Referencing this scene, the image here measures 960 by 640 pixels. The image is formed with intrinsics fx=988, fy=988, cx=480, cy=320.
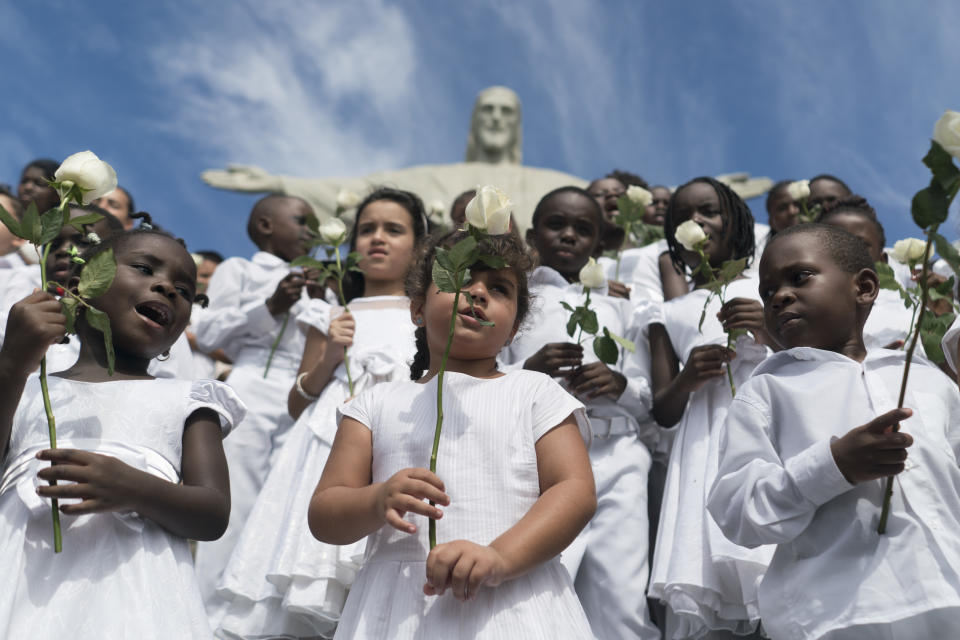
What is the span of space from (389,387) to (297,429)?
1558 mm

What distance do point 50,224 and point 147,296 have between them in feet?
1.58

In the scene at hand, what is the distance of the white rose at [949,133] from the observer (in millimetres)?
2025

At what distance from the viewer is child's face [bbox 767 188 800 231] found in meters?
5.46

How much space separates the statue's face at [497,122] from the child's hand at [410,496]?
1278 cm

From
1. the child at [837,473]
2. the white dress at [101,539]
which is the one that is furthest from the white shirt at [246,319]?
the child at [837,473]

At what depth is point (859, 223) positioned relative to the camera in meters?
4.31

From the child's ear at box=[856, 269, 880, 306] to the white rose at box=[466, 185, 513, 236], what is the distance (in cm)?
117

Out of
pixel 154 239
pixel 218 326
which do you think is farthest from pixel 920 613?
pixel 218 326

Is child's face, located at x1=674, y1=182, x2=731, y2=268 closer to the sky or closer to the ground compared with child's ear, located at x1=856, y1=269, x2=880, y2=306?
closer to the sky

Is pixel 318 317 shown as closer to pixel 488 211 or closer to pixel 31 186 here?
pixel 488 211

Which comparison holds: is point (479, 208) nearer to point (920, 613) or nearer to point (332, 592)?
point (920, 613)

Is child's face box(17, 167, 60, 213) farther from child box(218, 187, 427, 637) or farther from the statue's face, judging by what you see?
the statue's face

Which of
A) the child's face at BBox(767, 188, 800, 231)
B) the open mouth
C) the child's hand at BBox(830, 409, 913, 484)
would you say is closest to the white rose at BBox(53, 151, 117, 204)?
the open mouth

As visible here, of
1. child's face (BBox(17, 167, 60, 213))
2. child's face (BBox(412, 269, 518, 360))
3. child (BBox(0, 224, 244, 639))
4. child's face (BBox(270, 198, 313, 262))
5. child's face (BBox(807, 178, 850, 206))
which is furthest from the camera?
child's face (BBox(270, 198, 313, 262))
